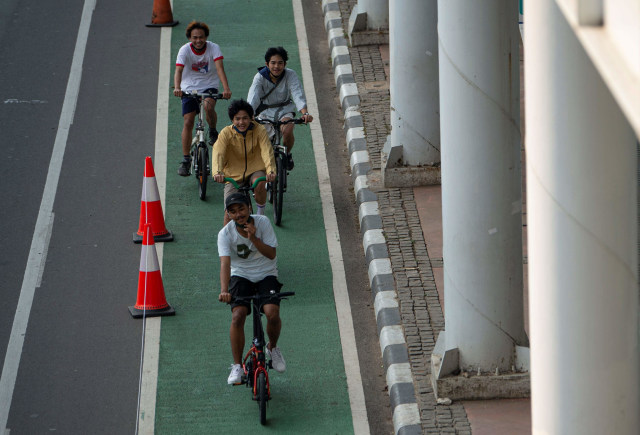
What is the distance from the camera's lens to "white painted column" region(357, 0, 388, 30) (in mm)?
17734

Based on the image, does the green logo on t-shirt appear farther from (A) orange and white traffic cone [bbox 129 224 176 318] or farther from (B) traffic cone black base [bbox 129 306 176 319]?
(B) traffic cone black base [bbox 129 306 176 319]

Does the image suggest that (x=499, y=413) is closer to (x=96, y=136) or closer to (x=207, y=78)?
(x=207, y=78)

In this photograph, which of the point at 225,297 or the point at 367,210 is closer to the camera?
the point at 225,297

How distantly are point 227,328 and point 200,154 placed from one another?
2.99 meters

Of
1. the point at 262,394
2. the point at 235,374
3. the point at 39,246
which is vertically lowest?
the point at 262,394

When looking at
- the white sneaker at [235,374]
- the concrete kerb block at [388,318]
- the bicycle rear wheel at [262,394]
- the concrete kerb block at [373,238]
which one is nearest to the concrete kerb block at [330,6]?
the concrete kerb block at [373,238]

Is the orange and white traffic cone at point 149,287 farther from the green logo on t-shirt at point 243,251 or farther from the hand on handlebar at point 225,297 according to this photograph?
the hand on handlebar at point 225,297

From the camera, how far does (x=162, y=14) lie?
19438mm

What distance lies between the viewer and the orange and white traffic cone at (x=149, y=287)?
440 inches

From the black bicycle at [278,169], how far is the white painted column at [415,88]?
4.13ft

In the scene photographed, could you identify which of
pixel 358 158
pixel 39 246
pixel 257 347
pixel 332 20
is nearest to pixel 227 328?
pixel 257 347

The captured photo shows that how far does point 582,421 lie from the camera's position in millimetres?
6398

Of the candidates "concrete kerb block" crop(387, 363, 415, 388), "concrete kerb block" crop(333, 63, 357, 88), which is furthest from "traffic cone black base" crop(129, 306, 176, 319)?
"concrete kerb block" crop(333, 63, 357, 88)

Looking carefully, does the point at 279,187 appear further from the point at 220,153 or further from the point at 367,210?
the point at 220,153
